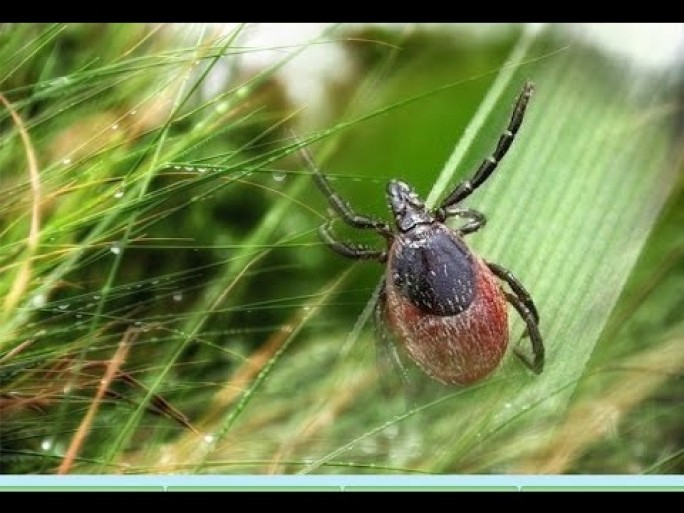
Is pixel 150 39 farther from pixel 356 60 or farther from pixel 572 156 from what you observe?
pixel 572 156

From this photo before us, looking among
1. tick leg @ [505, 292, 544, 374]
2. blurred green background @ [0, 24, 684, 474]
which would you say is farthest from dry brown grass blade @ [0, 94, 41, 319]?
tick leg @ [505, 292, 544, 374]

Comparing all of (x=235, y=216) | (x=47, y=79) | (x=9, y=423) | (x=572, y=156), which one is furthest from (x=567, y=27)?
(x=9, y=423)

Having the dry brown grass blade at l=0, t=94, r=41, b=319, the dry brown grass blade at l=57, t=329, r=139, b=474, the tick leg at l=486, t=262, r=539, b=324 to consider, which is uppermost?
the dry brown grass blade at l=0, t=94, r=41, b=319

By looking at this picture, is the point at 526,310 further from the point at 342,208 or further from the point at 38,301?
the point at 38,301

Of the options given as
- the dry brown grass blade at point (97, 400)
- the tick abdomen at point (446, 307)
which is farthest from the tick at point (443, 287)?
Result: the dry brown grass blade at point (97, 400)

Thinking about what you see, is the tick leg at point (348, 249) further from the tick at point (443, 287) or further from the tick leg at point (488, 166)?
the tick leg at point (488, 166)

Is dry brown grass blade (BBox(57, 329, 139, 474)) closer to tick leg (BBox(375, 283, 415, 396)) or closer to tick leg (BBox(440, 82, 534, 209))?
tick leg (BBox(375, 283, 415, 396))
